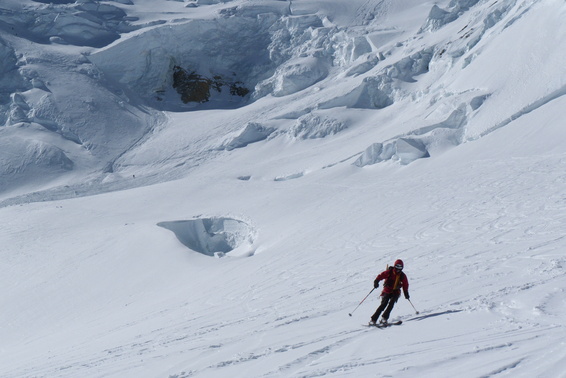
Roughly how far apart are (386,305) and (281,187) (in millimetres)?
19530

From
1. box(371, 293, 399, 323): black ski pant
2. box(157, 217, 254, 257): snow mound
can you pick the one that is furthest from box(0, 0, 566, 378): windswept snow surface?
box(371, 293, 399, 323): black ski pant

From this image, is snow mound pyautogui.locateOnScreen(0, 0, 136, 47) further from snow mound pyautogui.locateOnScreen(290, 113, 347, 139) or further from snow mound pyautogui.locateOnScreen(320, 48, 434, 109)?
snow mound pyautogui.locateOnScreen(320, 48, 434, 109)

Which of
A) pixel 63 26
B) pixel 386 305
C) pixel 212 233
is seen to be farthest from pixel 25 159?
pixel 386 305

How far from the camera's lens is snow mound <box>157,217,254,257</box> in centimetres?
2395

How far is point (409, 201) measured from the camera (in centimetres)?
2103

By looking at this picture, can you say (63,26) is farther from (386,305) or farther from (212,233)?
(386,305)

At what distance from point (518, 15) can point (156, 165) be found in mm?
23778

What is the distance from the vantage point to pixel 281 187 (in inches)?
1117

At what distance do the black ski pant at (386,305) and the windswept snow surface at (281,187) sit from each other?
0.34 m

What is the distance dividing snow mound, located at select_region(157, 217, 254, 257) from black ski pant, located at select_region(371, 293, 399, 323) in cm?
1427

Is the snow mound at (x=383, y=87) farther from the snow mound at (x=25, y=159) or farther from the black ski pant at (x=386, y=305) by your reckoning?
the black ski pant at (x=386, y=305)

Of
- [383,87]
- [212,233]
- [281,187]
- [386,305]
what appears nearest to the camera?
[386,305]

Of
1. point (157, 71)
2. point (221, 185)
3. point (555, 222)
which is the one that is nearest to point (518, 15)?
point (221, 185)

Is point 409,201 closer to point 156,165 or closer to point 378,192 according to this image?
point 378,192
